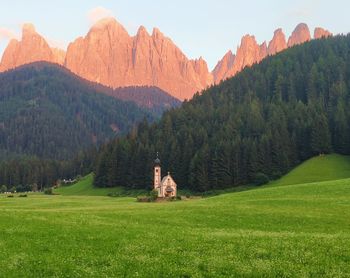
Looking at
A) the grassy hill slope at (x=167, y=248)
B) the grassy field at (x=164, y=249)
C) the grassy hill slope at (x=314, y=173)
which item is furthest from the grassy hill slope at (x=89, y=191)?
the grassy field at (x=164, y=249)

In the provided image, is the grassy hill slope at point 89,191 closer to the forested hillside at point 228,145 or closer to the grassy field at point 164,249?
the forested hillside at point 228,145

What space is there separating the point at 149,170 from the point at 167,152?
11598 mm

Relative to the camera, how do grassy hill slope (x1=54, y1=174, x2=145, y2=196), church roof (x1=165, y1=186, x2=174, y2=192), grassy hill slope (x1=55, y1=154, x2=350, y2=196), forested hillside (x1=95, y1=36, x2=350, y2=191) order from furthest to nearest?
grassy hill slope (x1=54, y1=174, x2=145, y2=196) → forested hillside (x1=95, y1=36, x2=350, y2=191) → grassy hill slope (x1=55, y1=154, x2=350, y2=196) → church roof (x1=165, y1=186, x2=174, y2=192)

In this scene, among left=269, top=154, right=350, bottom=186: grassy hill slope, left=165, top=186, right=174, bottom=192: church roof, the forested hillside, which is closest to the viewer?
left=269, top=154, right=350, bottom=186: grassy hill slope

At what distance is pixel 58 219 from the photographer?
3425 cm

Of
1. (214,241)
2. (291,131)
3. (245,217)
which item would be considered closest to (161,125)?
(291,131)

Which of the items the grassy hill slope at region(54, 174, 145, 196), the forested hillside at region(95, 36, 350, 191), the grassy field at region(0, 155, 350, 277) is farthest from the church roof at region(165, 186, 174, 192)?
the grassy field at region(0, 155, 350, 277)

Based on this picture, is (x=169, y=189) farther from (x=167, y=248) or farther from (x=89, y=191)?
(x=167, y=248)

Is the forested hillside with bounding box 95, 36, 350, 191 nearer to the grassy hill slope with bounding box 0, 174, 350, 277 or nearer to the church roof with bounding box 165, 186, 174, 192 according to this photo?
the church roof with bounding box 165, 186, 174, 192

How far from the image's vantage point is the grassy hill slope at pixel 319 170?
371 ft

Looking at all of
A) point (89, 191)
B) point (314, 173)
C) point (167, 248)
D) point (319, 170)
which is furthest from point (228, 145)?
point (167, 248)

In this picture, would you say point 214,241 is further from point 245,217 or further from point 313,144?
point 313,144

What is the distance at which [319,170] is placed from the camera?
121 metres

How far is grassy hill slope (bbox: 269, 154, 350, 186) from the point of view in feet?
371
